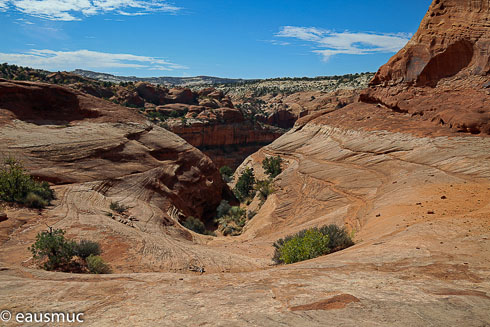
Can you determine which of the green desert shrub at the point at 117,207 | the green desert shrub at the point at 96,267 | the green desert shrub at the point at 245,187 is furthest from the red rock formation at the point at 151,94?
the green desert shrub at the point at 96,267

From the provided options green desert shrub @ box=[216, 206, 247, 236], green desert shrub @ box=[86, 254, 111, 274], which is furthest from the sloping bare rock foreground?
green desert shrub @ box=[216, 206, 247, 236]

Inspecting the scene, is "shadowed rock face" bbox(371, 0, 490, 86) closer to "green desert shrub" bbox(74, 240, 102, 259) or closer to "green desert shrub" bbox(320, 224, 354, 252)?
"green desert shrub" bbox(320, 224, 354, 252)

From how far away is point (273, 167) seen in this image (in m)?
25.7

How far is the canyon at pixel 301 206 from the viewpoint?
14.3 ft

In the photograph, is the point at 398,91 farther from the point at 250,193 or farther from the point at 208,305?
the point at 208,305

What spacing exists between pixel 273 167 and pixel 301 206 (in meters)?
8.84

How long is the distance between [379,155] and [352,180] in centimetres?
237

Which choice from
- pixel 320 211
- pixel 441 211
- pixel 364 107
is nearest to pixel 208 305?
pixel 441 211

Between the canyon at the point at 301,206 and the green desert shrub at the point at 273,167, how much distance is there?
3.16 ft

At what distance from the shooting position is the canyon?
14.3ft

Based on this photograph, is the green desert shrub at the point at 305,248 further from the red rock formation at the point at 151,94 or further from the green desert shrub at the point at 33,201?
the red rock formation at the point at 151,94

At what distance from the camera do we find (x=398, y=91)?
2159 cm

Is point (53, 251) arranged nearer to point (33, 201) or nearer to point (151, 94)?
point (33, 201)

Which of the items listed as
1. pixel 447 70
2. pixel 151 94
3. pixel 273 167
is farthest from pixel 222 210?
pixel 151 94
